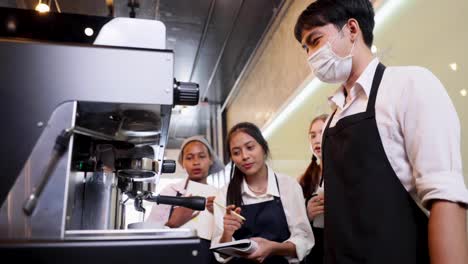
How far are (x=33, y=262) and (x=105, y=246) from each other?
90mm

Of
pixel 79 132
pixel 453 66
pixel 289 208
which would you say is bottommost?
pixel 289 208

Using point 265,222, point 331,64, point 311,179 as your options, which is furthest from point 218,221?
point 331,64

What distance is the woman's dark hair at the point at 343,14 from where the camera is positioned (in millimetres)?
987

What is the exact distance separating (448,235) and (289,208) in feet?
2.56

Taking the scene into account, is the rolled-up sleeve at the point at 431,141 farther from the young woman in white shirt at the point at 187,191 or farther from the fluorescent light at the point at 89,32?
the young woman in white shirt at the point at 187,191

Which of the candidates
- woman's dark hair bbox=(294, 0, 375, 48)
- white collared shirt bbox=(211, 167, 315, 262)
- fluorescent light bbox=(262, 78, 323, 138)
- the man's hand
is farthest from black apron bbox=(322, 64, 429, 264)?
fluorescent light bbox=(262, 78, 323, 138)

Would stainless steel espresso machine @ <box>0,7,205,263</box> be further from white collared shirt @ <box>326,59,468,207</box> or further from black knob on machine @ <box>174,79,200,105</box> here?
white collared shirt @ <box>326,59,468,207</box>

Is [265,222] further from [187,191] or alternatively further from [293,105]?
[293,105]

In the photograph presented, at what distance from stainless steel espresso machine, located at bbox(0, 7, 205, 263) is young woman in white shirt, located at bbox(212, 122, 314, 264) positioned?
0.63 meters

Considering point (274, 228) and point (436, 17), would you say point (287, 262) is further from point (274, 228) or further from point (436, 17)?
point (436, 17)

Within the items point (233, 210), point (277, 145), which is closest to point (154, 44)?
point (233, 210)

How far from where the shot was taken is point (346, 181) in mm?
856

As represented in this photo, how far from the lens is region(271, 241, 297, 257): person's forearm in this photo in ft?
4.14

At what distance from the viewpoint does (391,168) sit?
2.51 ft
